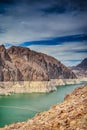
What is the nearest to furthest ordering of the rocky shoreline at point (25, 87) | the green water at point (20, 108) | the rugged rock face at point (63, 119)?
the rugged rock face at point (63, 119)
the green water at point (20, 108)
the rocky shoreline at point (25, 87)

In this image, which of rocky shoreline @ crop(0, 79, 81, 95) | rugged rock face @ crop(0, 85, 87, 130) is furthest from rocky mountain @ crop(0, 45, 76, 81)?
rugged rock face @ crop(0, 85, 87, 130)

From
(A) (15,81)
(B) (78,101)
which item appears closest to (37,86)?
(A) (15,81)

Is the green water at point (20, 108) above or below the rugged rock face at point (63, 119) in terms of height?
below

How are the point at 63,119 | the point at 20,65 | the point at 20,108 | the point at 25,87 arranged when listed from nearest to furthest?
the point at 63,119
the point at 20,108
the point at 25,87
the point at 20,65

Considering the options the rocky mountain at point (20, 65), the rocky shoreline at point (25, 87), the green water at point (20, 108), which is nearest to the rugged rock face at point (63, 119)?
the green water at point (20, 108)

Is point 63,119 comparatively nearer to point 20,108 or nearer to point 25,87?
point 20,108

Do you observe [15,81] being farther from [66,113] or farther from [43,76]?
[66,113]

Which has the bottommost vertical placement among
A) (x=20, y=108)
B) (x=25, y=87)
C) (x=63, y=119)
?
(x=25, y=87)

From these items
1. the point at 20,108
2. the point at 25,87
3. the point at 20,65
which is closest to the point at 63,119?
the point at 20,108

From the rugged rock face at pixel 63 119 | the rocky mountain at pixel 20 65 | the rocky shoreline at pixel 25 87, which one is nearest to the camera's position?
the rugged rock face at pixel 63 119

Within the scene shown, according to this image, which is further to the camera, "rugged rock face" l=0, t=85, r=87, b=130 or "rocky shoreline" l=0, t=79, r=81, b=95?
"rocky shoreline" l=0, t=79, r=81, b=95

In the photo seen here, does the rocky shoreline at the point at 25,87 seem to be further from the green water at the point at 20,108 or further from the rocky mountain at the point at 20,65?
the green water at the point at 20,108

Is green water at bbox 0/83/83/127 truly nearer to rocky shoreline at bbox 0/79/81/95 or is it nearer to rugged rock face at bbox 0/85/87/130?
rugged rock face at bbox 0/85/87/130
